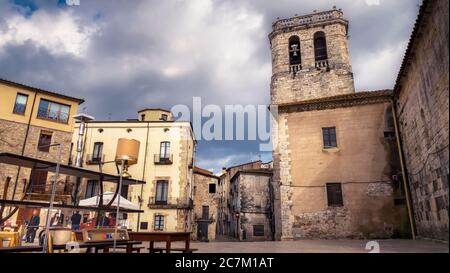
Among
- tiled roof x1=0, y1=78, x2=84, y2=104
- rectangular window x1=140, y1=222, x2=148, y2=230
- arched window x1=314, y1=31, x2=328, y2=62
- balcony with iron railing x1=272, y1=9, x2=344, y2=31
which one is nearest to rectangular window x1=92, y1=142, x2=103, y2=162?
tiled roof x1=0, y1=78, x2=84, y2=104

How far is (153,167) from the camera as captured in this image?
23812 mm

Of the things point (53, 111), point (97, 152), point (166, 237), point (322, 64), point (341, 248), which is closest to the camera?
point (166, 237)

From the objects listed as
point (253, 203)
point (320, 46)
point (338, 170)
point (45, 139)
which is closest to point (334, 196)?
→ point (338, 170)

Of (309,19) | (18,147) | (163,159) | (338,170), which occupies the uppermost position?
(309,19)

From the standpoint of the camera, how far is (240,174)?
32344 mm

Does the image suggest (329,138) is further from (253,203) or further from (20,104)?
(20,104)

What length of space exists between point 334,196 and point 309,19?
51.0ft

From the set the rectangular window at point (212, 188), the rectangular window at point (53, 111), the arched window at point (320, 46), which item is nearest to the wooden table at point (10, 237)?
the rectangular window at point (53, 111)

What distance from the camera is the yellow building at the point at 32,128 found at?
19094 mm

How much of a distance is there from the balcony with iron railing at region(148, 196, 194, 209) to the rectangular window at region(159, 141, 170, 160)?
134 inches

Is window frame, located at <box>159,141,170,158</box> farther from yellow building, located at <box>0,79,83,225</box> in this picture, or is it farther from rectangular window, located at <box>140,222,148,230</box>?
yellow building, located at <box>0,79,83,225</box>

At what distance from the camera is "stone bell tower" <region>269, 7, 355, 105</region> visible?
69.5 ft

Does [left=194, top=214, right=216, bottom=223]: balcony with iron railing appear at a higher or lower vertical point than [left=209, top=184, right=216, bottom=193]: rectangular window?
lower

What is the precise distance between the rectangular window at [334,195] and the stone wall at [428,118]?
2.91 meters
